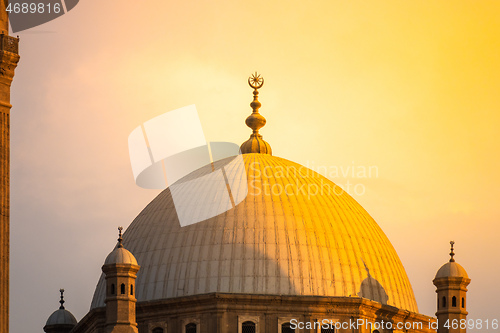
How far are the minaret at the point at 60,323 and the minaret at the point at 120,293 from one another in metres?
10.6

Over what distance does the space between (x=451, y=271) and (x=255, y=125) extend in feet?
43.2

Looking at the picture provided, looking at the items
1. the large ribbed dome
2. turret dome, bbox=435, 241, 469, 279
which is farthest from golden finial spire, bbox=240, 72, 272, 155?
turret dome, bbox=435, 241, 469, 279

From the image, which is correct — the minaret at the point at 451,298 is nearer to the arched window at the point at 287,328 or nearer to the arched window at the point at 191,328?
the arched window at the point at 287,328

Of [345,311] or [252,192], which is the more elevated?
[252,192]

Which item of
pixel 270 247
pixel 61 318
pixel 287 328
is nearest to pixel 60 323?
pixel 61 318

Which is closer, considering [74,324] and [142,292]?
[142,292]

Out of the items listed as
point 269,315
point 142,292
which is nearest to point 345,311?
point 269,315

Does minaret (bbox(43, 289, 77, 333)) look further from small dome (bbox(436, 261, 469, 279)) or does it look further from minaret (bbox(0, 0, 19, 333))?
small dome (bbox(436, 261, 469, 279))

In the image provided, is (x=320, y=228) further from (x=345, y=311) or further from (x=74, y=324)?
(x=74, y=324)

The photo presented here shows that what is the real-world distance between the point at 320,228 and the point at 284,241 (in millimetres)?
1842

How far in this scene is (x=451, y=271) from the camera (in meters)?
84.8

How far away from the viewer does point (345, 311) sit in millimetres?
84250

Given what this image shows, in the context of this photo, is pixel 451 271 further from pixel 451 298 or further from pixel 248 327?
pixel 248 327

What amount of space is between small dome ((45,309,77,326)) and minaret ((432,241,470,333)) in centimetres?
1732
